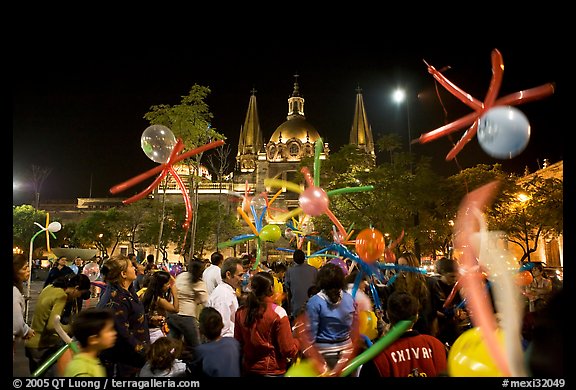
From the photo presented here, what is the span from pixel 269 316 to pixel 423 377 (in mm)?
1761

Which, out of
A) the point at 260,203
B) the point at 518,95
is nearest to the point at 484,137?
the point at 518,95

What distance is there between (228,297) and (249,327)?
3.74 ft

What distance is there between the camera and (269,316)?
439cm

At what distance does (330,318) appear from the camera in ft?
14.7

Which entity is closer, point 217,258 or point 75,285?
point 75,285

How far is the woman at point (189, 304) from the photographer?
5492 millimetres

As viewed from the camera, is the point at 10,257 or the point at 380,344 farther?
the point at 10,257

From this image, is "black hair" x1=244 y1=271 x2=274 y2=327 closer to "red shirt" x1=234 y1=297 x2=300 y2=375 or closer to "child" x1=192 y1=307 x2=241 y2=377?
"red shirt" x1=234 y1=297 x2=300 y2=375

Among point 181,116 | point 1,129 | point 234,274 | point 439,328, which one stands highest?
point 181,116

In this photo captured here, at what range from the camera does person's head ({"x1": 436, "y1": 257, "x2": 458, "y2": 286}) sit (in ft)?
19.4

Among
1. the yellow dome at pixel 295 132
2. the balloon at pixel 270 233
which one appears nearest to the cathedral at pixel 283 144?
the yellow dome at pixel 295 132

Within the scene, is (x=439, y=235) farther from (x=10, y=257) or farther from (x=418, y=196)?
(x=10, y=257)

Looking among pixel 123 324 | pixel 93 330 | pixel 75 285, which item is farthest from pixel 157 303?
pixel 93 330

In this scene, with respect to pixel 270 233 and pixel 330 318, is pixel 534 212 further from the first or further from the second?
pixel 330 318
